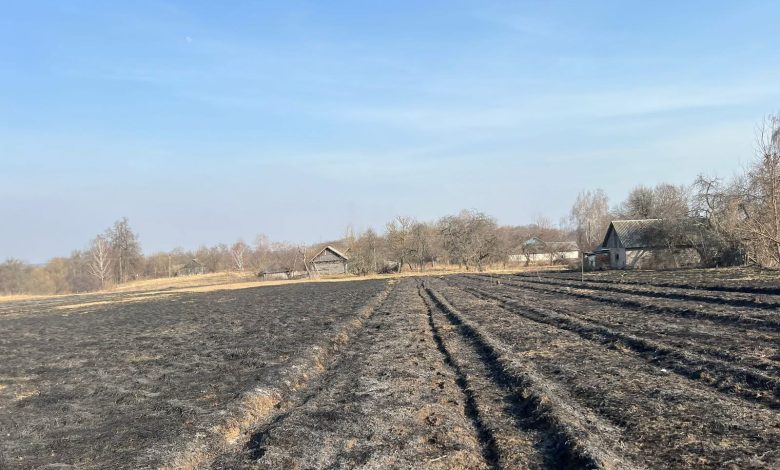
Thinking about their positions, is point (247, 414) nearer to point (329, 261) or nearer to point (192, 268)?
point (329, 261)

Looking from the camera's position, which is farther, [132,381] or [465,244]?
[465,244]

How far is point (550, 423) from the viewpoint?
616 centimetres

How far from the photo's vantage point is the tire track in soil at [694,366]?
696 centimetres

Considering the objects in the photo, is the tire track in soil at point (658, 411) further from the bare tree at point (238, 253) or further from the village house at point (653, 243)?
the bare tree at point (238, 253)

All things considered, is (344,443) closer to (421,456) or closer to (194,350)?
(421,456)

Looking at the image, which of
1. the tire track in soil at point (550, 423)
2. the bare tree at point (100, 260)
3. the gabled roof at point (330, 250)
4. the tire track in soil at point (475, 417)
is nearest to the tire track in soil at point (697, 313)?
the tire track in soil at point (550, 423)

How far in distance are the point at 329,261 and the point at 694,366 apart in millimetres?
77559

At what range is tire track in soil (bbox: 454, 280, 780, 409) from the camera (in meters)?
6.96

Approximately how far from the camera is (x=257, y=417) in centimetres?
767

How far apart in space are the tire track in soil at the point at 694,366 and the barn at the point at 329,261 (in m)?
70.3

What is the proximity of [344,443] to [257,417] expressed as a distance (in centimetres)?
207

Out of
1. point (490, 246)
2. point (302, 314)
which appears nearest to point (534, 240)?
point (490, 246)

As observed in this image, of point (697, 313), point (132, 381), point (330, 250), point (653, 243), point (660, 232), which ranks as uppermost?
point (330, 250)

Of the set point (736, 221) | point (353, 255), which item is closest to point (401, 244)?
point (353, 255)
